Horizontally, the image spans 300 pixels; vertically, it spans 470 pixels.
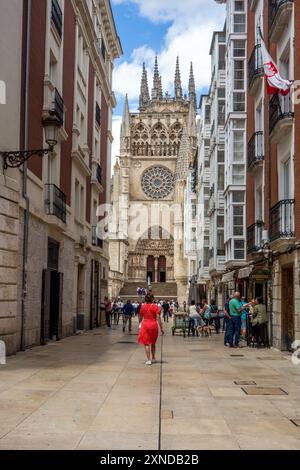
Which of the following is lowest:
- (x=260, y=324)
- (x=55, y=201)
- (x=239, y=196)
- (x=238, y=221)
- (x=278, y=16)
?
(x=260, y=324)

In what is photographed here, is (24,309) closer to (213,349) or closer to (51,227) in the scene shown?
(51,227)

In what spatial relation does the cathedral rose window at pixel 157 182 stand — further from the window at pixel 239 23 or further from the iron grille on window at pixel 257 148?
the iron grille on window at pixel 257 148

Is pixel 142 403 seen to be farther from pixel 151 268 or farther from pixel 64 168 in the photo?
pixel 151 268

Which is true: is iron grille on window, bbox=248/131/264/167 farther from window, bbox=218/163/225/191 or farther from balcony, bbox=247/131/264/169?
window, bbox=218/163/225/191

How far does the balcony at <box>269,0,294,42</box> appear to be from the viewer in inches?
601

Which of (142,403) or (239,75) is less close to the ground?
(239,75)

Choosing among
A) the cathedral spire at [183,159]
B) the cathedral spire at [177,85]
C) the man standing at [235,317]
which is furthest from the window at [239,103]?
the cathedral spire at [177,85]

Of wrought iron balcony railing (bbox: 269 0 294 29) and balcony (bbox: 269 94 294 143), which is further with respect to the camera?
balcony (bbox: 269 94 294 143)

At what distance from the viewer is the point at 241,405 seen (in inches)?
328

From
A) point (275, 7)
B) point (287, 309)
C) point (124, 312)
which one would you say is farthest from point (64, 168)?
point (287, 309)

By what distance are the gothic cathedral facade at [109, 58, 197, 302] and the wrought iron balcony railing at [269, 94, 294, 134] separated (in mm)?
62023

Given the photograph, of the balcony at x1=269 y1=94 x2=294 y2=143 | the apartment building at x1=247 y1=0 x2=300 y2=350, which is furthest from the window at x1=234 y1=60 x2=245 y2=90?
the balcony at x1=269 y1=94 x2=294 y2=143

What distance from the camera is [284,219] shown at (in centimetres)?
1561

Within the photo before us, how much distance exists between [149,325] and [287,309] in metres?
4.98
